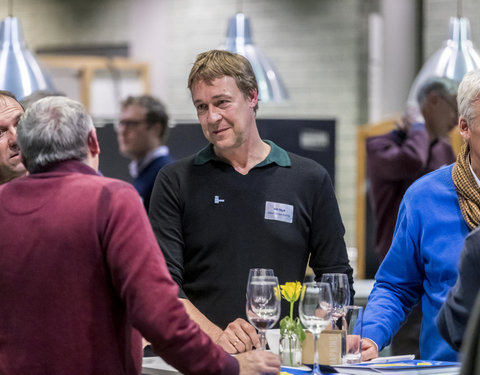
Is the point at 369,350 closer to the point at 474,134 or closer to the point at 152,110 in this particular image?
the point at 474,134

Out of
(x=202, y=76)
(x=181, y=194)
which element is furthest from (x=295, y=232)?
(x=202, y=76)

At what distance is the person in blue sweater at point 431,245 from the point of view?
96.3 inches

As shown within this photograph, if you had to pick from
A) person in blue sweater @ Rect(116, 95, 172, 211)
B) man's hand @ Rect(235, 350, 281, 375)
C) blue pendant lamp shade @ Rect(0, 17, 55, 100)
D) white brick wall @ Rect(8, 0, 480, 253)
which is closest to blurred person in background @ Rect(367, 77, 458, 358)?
person in blue sweater @ Rect(116, 95, 172, 211)

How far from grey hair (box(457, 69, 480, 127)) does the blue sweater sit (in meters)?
0.20

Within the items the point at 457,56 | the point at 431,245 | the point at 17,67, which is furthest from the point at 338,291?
the point at 17,67

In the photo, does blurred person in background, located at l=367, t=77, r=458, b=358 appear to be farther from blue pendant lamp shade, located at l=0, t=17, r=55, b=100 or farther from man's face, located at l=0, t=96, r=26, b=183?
man's face, located at l=0, t=96, r=26, b=183

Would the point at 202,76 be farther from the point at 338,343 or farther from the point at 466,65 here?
the point at 466,65

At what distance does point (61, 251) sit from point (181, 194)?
96cm

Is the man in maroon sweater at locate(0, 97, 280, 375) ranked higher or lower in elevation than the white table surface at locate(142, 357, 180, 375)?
higher

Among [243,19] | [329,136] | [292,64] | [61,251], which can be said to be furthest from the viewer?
[292,64]

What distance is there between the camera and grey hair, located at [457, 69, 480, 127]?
2.42m

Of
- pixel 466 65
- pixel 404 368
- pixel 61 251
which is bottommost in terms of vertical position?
pixel 404 368

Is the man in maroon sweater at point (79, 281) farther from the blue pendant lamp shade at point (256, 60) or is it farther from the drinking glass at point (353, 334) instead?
the blue pendant lamp shade at point (256, 60)

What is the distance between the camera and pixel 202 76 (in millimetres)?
2748
